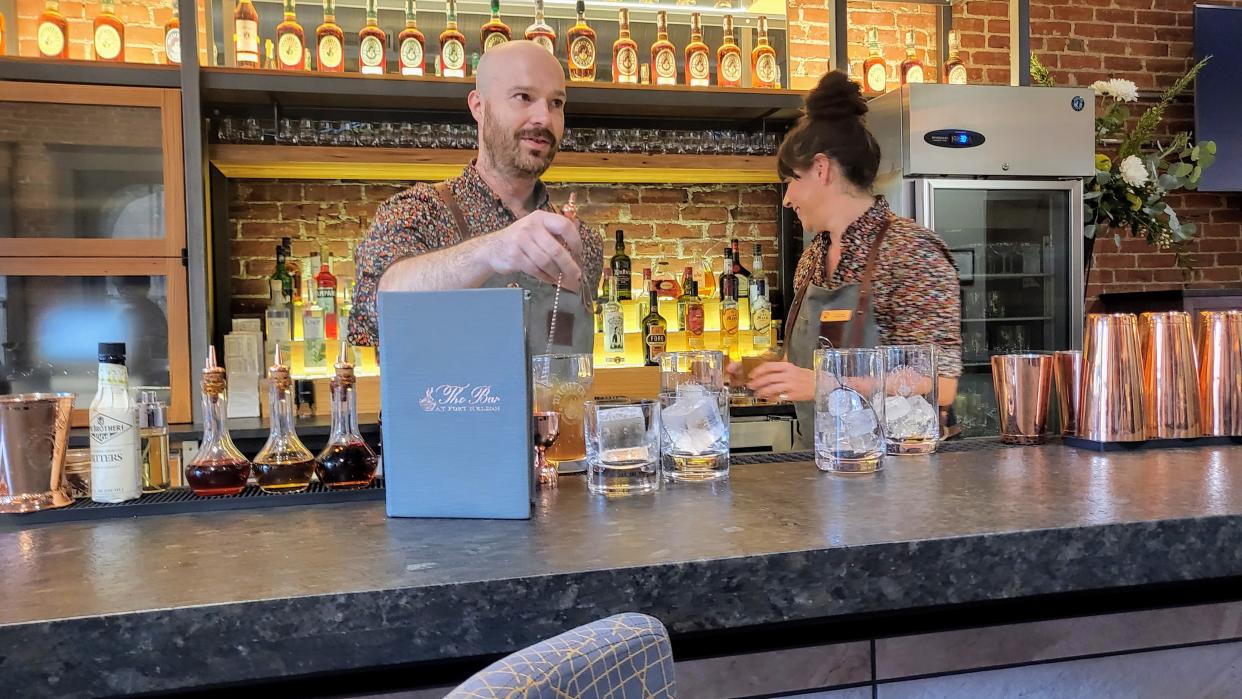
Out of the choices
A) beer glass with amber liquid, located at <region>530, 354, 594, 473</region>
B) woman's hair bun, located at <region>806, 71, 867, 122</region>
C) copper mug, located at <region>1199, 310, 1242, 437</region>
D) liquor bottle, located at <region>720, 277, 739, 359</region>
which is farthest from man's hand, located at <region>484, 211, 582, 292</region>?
liquor bottle, located at <region>720, 277, 739, 359</region>

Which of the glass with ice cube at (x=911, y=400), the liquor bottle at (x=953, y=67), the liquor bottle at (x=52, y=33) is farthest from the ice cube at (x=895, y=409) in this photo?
the liquor bottle at (x=52, y=33)

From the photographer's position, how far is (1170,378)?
4.74 ft

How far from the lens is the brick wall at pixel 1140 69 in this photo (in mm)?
4203

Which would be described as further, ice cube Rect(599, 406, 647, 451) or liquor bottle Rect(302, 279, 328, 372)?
liquor bottle Rect(302, 279, 328, 372)

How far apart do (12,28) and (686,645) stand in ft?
10.3

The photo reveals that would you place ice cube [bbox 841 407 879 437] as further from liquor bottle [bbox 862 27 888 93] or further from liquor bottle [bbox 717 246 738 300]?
liquor bottle [bbox 862 27 888 93]

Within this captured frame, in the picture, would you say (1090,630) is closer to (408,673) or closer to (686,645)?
(686,645)

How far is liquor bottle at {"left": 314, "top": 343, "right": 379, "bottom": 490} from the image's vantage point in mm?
1222

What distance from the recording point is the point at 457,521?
1055 mm

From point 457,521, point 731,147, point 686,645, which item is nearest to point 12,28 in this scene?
point 731,147

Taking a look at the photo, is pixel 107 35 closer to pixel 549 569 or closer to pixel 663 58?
pixel 663 58

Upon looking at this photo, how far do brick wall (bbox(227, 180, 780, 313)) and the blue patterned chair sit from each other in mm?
2954

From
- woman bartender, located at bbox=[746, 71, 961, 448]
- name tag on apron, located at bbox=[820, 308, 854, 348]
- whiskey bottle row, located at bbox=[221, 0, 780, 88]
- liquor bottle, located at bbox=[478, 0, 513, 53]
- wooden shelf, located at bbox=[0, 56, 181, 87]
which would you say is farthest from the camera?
liquor bottle, located at bbox=[478, 0, 513, 53]

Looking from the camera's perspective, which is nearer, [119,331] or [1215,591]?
[1215,591]
